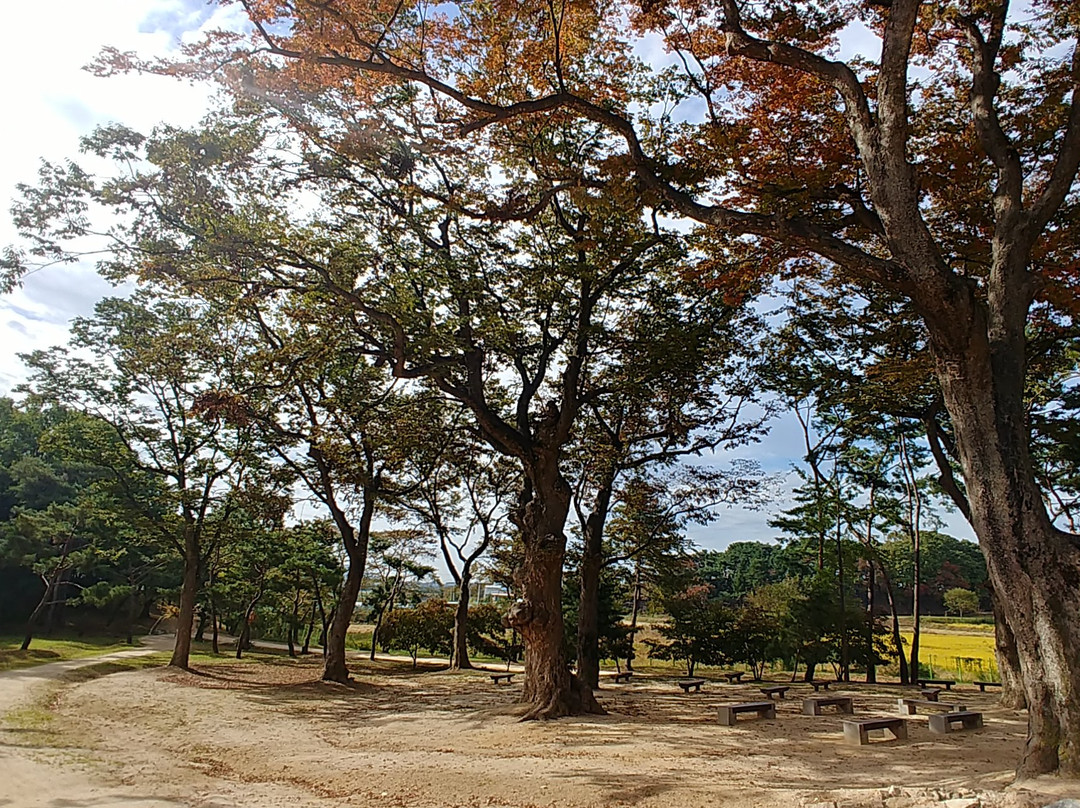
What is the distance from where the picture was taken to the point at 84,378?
16.2 meters

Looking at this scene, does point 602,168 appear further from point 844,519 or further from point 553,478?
point 844,519

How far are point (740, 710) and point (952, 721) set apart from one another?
2.96 m

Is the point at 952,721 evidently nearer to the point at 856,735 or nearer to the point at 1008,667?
the point at 856,735

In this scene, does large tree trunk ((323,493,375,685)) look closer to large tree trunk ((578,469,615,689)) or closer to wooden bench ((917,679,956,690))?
large tree trunk ((578,469,615,689))

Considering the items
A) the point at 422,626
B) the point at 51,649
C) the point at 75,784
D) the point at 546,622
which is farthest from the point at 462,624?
the point at 75,784

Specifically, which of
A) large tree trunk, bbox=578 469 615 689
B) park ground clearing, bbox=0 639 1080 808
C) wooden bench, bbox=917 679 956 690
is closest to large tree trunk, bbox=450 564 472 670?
large tree trunk, bbox=578 469 615 689

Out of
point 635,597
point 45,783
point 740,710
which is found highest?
point 635,597

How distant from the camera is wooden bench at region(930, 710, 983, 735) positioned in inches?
350

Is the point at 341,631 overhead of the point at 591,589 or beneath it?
beneath

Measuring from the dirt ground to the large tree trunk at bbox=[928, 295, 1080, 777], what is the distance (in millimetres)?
535

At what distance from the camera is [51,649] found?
2100cm

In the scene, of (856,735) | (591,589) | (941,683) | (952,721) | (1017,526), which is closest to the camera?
(1017,526)

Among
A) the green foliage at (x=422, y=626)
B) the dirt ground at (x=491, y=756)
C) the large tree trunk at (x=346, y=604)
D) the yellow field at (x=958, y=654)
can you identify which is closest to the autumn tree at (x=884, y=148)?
the dirt ground at (x=491, y=756)

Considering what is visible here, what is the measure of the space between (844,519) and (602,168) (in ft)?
54.2
